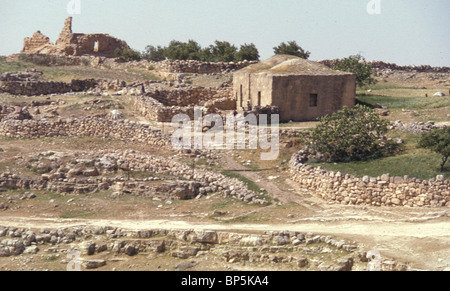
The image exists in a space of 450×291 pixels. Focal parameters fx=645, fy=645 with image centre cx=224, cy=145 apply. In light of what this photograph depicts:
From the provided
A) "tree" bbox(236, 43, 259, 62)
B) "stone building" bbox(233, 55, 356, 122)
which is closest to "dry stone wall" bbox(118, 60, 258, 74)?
"tree" bbox(236, 43, 259, 62)

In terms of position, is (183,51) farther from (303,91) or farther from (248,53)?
(303,91)

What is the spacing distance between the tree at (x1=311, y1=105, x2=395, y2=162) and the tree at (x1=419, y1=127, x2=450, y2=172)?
151cm

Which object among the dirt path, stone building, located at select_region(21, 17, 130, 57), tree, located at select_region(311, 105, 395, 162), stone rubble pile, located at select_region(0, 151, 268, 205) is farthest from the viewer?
stone building, located at select_region(21, 17, 130, 57)

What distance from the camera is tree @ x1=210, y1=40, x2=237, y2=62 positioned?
130ft

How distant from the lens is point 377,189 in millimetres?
15039

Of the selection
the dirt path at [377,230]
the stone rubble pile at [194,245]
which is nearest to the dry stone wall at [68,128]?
the dirt path at [377,230]

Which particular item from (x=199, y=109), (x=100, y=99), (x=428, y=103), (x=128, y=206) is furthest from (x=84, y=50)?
(x=128, y=206)

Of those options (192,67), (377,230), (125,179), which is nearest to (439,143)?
(377,230)

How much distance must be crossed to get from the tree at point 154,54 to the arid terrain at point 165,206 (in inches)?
569

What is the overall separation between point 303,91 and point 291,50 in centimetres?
1790

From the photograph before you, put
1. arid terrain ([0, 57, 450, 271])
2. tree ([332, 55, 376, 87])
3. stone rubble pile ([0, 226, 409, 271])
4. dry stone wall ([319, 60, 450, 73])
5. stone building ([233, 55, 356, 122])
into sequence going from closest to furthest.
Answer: stone rubble pile ([0, 226, 409, 271]), arid terrain ([0, 57, 450, 271]), stone building ([233, 55, 356, 122]), tree ([332, 55, 376, 87]), dry stone wall ([319, 60, 450, 73])

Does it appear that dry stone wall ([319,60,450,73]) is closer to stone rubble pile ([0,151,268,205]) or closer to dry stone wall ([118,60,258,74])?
dry stone wall ([118,60,258,74])

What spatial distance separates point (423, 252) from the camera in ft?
38.2

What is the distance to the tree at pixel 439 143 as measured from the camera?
15.4 metres
